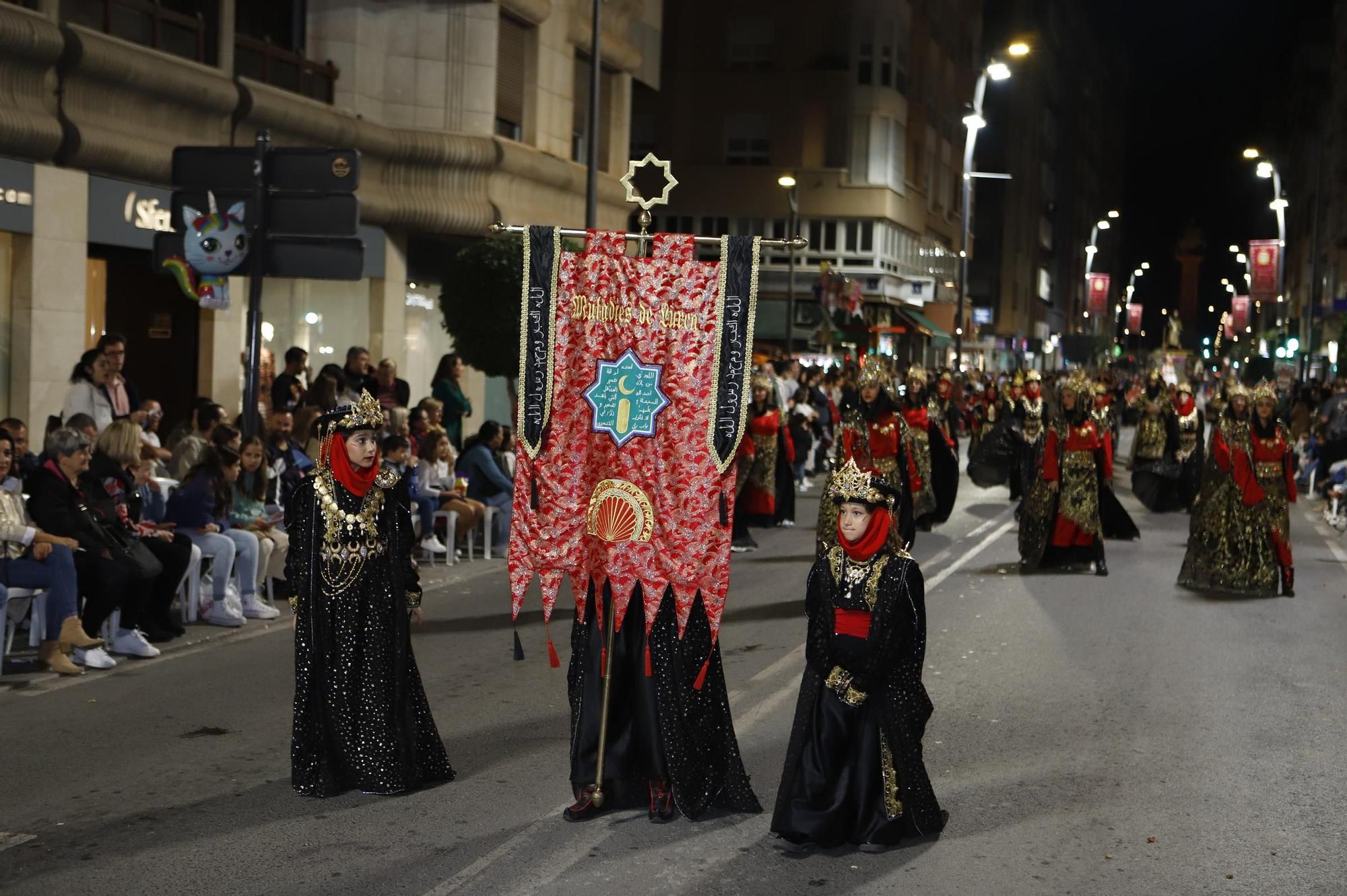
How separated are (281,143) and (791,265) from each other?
55.1ft

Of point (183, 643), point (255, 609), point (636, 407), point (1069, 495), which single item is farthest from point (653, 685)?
point (1069, 495)

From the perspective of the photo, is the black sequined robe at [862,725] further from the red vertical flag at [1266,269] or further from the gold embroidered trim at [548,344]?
the red vertical flag at [1266,269]

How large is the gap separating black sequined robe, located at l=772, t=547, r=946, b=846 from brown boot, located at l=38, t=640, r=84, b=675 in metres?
5.18

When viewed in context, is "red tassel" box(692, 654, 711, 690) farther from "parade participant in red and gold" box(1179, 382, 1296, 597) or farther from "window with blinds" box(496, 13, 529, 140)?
"window with blinds" box(496, 13, 529, 140)

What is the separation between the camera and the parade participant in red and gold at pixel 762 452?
1867cm

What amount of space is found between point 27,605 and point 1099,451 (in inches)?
386

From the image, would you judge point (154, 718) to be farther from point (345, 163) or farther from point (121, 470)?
point (345, 163)

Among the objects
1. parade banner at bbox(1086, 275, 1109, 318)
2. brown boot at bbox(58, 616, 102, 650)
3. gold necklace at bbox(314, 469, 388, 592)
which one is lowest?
brown boot at bbox(58, 616, 102, 650)

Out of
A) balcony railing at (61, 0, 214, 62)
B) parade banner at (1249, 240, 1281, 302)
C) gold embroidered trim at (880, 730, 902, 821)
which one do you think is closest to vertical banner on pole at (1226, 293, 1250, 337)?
parade banner at (1249, 240, 1281, 302)

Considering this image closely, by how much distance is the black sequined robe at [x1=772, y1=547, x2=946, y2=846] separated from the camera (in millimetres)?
6641

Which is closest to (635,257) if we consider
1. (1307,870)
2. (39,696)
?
(1307,870)

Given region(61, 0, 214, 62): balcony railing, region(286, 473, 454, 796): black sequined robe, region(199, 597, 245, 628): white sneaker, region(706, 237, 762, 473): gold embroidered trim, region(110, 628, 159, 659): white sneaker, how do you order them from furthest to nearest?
region(61, 0, 214, 62): balcony railing < region(199, 597, 245, 628): white sneaker < region(110, 628, 159, 659): white sneaker < region(286, 473, 454, 796): black sequined robe < region(706, 237, 762, 473): gold embroidered trim

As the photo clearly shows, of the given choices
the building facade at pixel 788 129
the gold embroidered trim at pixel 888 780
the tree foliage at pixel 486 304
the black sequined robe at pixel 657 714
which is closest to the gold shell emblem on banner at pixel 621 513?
the black sequined robe at pixel 657 714

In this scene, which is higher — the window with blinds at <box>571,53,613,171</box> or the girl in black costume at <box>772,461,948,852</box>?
the window with blinds at <box>571,53,613,171</box>
